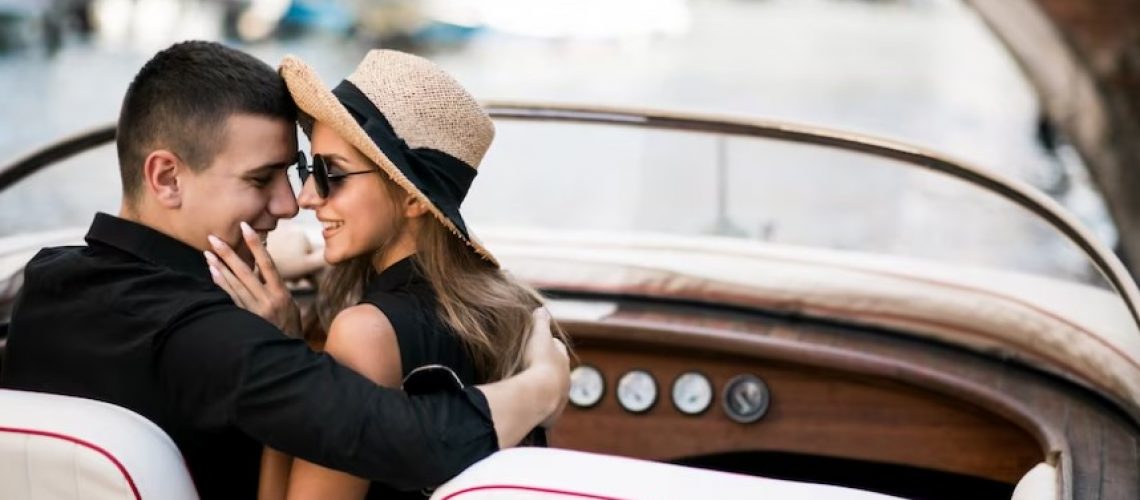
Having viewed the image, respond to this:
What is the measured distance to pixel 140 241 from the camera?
5.92 feet

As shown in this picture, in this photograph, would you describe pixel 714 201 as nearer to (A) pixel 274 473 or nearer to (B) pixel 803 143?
(B) pixel 803 143

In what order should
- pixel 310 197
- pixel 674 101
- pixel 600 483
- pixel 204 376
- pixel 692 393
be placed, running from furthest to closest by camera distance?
1. pixel 674 101
2. pixel 692 393
3. pixel 310 197
4. pixel 204 376
5. pixel 600 483

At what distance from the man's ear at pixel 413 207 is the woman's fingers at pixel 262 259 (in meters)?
0.19

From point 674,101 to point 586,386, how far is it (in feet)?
39.5

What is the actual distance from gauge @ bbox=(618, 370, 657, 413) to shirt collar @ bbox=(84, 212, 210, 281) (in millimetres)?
1125

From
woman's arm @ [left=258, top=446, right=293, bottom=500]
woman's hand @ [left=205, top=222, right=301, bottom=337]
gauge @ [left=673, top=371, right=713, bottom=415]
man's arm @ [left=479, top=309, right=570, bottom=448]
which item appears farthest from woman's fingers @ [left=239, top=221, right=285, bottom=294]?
gauge @ [left=673, top=371, right=713, bottom=415]

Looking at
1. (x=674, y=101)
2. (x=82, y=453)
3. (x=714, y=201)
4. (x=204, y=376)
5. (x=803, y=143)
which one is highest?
(x=674, y=101)

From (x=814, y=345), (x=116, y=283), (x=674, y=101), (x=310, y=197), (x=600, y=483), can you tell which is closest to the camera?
(x=600, y=483)

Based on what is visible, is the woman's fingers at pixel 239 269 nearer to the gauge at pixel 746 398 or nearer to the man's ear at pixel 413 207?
the man's ear at pixel 413 207

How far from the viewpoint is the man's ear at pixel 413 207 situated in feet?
6.20

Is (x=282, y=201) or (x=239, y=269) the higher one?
(x=282, y=201)

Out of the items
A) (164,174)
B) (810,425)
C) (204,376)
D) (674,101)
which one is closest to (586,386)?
(810,425)

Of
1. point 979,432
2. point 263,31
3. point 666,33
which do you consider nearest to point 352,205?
point 979,432

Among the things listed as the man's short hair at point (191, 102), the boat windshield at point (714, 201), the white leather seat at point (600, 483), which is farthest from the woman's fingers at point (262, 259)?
the boat windshield at point (714, 201)
